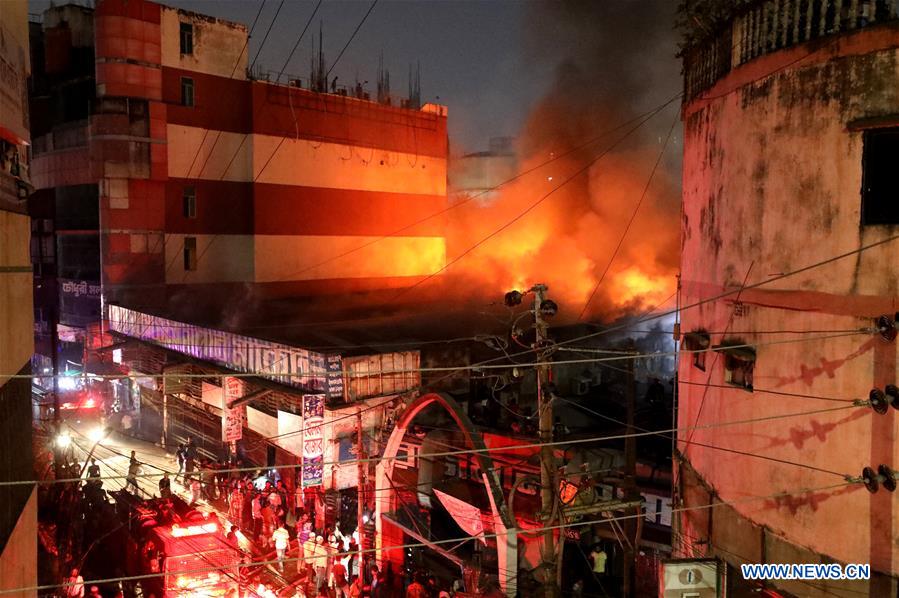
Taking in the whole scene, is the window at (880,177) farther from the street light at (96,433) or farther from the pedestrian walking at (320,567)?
the street light at (96,433)

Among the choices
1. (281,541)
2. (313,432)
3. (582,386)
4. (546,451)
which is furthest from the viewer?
(582,386)

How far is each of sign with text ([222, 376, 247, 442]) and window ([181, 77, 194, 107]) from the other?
12082 mm

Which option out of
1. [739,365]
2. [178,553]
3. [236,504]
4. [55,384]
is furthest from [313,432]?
[739,365]

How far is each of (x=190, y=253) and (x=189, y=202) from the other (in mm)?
1915

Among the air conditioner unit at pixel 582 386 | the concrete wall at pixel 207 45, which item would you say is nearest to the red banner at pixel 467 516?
the air conditioner unit at pixel 582 386

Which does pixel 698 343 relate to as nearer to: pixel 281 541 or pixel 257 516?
pixel 281 541

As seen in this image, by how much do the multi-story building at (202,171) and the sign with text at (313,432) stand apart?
933cm

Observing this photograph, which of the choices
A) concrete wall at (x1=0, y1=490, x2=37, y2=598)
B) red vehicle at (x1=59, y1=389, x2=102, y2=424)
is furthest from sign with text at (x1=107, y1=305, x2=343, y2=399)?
concrete wall at (x1=0, y1=490, x2=37, y2=598)

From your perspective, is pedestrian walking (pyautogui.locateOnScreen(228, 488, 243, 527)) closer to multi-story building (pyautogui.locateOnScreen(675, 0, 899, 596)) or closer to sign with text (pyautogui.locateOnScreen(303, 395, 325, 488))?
sign with text (pyautogui.locateOnScreen(303, 395, 325, 488))

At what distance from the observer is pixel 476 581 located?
10.5 meters

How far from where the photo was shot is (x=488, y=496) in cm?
1070

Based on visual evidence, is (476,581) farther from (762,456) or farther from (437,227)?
(437,227)

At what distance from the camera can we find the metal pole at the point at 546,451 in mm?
8875

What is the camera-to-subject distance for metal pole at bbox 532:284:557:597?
8875mm
